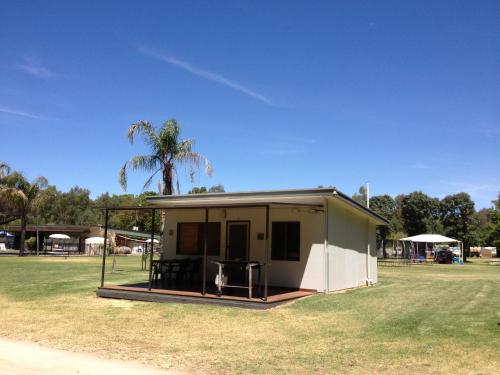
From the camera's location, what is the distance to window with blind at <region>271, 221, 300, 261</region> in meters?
14.0

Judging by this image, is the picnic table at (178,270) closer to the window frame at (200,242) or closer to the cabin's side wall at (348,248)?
the window frame at (200,242)

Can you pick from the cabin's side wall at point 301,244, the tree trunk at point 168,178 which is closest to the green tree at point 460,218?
the tree trunk at point 168,178

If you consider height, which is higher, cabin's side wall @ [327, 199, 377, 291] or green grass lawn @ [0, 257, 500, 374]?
cabin's side wall @ [327, 199, 377, 291]

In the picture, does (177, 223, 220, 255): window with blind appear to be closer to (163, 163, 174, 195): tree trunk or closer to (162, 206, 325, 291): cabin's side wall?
(162, 206, 325, 291): cabin's side wall

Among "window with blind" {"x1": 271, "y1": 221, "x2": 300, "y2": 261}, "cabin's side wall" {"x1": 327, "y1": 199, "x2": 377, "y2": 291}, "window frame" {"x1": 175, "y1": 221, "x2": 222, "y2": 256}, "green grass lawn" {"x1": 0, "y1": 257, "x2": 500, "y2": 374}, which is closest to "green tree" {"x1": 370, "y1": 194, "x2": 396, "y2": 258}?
"cabin's side wall" {"x1": 327, "y1": 199, "x2": 377, "y2": 291}

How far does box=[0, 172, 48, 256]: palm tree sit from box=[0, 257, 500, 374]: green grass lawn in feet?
92.8

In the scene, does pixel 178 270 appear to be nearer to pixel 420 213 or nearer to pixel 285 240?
pixel 285 240

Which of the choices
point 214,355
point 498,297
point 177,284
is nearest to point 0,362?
point 214,355

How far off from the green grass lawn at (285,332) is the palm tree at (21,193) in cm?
2830

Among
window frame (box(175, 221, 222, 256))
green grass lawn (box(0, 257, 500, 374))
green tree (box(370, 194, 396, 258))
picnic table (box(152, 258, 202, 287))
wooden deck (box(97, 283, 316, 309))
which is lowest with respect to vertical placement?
green grass lawn (box(0, 257, 500, 374))

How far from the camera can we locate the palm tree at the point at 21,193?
38.5 m

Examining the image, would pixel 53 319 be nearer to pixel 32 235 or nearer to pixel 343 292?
pixel 343 292

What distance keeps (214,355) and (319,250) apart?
7363 millimetres

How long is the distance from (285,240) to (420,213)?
46.3 m
